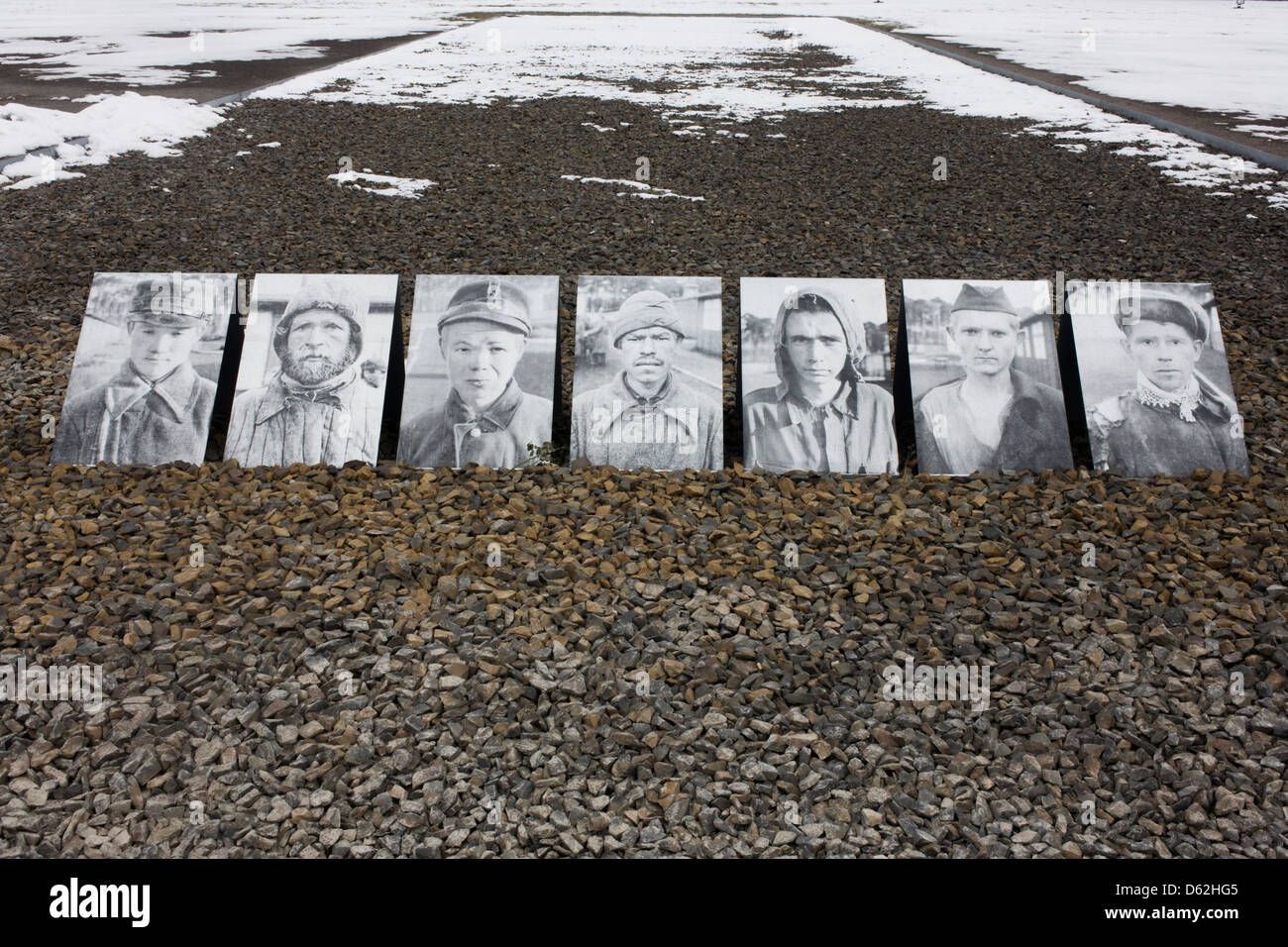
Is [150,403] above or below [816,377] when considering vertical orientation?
below

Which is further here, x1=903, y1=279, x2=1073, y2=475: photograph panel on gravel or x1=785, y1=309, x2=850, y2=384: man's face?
x1=785, y1=309, x2=850, y2=384: man's face

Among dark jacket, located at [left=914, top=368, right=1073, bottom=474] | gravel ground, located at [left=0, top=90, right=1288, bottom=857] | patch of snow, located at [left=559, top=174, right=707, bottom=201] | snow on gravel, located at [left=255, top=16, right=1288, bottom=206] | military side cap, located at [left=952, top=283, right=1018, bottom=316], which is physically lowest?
gravel ground, located at [left=0, top=90, right=1288, bottom=857]

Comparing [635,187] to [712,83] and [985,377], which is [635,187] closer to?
[985,377]

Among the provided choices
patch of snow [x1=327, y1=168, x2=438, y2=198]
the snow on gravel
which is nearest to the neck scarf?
the snow on gravel

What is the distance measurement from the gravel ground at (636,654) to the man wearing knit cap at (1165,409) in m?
0.17

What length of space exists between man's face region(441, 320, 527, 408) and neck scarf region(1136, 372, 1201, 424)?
3112 mm

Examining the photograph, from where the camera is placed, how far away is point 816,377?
16.6ft

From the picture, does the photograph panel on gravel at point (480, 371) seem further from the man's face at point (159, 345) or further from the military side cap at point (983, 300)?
Result: the military side cap at point (983, 300)

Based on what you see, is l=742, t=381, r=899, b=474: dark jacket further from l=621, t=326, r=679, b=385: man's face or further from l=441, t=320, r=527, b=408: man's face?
l=441, t=320, r=527, b=408: man's face

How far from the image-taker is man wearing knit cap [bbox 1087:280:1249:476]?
4852 millimetres

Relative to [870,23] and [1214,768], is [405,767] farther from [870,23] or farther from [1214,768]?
[870,23]

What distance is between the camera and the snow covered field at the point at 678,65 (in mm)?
12430

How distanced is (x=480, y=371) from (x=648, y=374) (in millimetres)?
854

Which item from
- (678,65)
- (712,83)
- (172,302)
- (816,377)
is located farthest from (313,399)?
(678,65)
